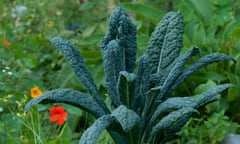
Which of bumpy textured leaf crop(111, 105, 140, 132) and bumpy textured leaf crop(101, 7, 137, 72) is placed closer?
bumpy textured leaf crop(111, 105, 140, 132)

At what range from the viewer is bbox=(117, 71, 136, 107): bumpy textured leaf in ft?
6.98

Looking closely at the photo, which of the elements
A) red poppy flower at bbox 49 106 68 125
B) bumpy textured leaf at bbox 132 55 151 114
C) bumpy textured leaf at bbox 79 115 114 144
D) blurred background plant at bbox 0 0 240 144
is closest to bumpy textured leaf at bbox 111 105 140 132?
bumpy textured leaf at bbox 79 115 114 144

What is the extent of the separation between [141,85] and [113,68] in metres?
0.14

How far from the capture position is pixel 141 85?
7.84 ft

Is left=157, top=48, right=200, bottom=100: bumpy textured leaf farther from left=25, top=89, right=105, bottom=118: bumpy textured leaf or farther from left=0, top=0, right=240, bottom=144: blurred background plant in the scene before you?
left=0, top=0, right=240, bottom=144: blurred background plant

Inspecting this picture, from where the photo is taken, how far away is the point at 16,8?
5.24 m

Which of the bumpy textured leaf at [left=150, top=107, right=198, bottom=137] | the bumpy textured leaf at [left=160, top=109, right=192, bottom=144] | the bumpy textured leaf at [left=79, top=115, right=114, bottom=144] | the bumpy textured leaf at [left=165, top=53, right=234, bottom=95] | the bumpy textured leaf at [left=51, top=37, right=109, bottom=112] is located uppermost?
the bumpy textured leaf at [left=51, top=37, right=109, bottom=112]

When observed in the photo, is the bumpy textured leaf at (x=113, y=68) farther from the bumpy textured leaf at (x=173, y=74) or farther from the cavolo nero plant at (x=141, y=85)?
the bumpy textured leaf at (x=173, y=74)

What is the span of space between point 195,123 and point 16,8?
2486 millimetres

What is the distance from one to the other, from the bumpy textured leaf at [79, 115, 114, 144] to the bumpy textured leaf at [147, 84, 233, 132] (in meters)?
0.20

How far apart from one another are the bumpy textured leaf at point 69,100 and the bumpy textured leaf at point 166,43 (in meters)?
0.33

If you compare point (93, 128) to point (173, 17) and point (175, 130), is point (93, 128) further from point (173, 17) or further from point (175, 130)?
point (173, 17)

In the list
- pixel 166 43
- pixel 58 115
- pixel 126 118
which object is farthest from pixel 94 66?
pixel 126 118

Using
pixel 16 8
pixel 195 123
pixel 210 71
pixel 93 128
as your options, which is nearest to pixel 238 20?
pixel 210 71
